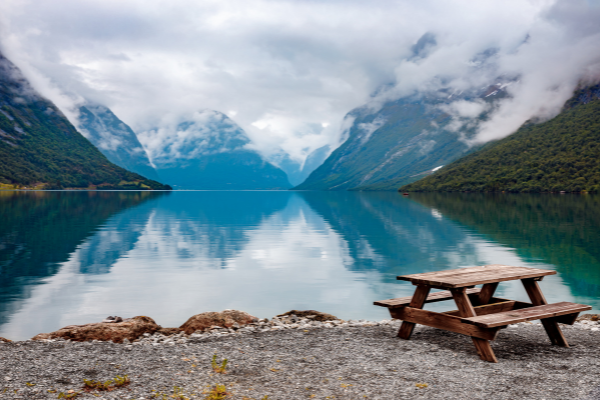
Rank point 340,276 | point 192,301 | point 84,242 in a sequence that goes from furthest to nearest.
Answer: point 84,242, point 340,276, point 192,301

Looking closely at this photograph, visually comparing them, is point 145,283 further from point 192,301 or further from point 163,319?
point 163,319

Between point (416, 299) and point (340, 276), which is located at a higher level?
point (416, 299)

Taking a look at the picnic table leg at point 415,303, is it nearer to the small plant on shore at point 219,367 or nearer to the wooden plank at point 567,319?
the wooden plank at point 567,319

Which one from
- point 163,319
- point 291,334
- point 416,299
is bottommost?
point 163,319

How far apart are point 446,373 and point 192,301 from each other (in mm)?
12276

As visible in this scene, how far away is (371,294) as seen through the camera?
2002cm

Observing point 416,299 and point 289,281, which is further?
point 289,281

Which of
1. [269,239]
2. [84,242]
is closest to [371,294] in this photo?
[269,239]

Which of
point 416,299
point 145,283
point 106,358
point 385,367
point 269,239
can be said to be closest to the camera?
point 385,367

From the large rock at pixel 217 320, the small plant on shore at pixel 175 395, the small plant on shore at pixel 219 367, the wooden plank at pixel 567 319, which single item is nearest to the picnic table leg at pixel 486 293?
the wooden plank at pixel 567 319

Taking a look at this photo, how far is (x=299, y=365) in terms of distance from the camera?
935cm

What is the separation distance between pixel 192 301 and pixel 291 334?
816cm

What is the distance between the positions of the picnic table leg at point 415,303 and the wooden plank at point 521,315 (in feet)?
4.23

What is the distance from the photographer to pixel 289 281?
23.2 meters
